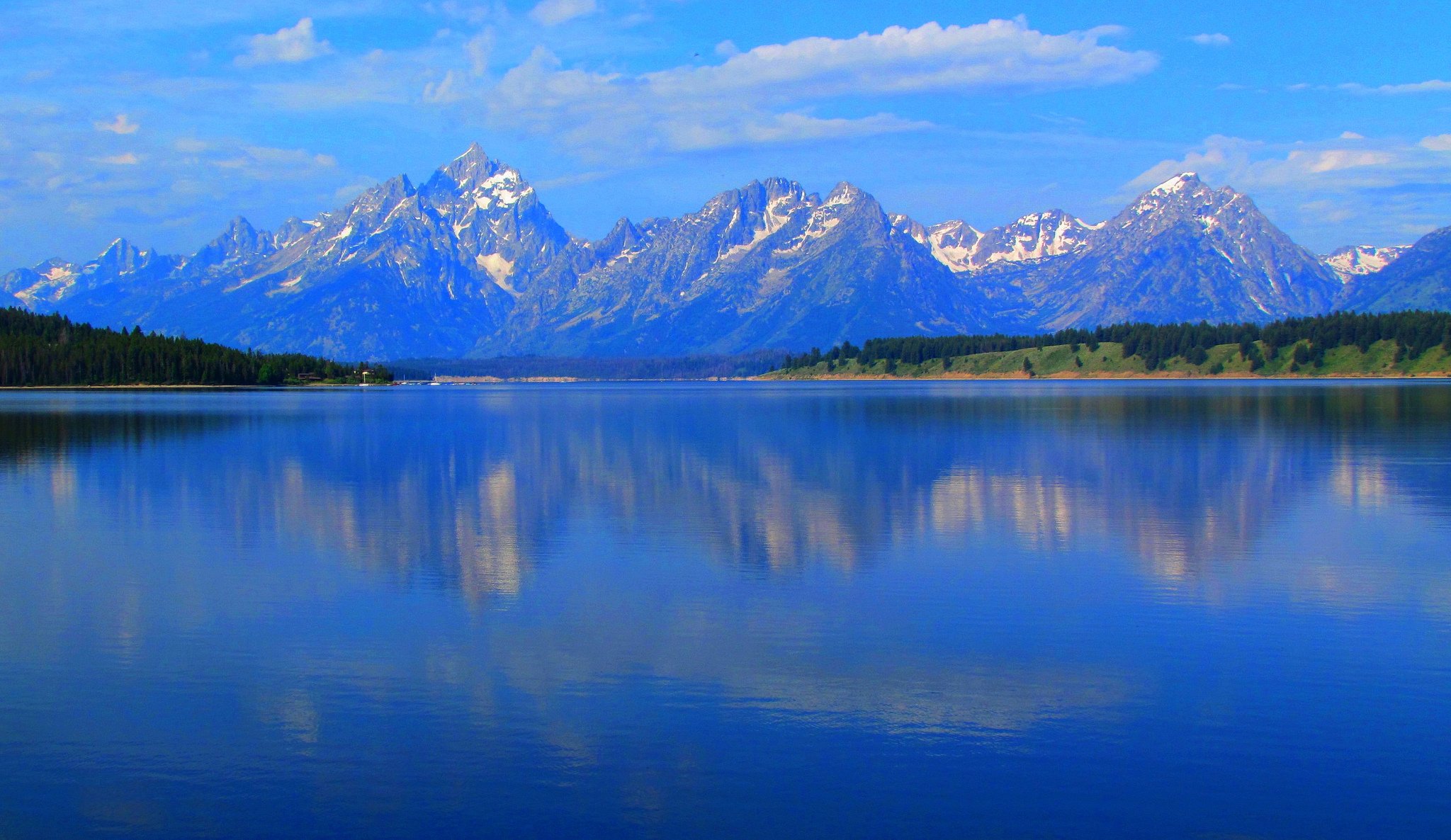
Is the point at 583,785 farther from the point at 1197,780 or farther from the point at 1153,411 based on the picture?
the point at 1153,411

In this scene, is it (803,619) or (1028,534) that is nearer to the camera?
(803,619)

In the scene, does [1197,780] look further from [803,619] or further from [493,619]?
[493,619]

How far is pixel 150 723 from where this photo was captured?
18.0m

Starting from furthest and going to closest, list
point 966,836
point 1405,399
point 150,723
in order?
1. point 1405,399
2. point 150,723
3. point 966,836

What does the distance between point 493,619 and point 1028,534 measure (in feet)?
62.5

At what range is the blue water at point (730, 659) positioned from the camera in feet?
49.2

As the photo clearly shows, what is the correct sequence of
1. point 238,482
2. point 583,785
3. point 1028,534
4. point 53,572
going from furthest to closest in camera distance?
point 238,482 < point 1028,534 < point 53,572 < point 583,785

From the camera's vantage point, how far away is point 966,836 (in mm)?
13992

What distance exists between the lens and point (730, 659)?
21641 millimetres

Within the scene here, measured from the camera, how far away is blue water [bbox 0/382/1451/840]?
1499 centimetres

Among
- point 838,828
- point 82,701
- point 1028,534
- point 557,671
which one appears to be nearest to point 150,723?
point 82,701

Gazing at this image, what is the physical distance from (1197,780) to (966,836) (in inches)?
152

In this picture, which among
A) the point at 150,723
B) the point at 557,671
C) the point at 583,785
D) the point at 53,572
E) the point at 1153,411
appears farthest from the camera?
the point at 1153,411

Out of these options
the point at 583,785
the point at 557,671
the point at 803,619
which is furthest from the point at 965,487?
the point at 583,785
